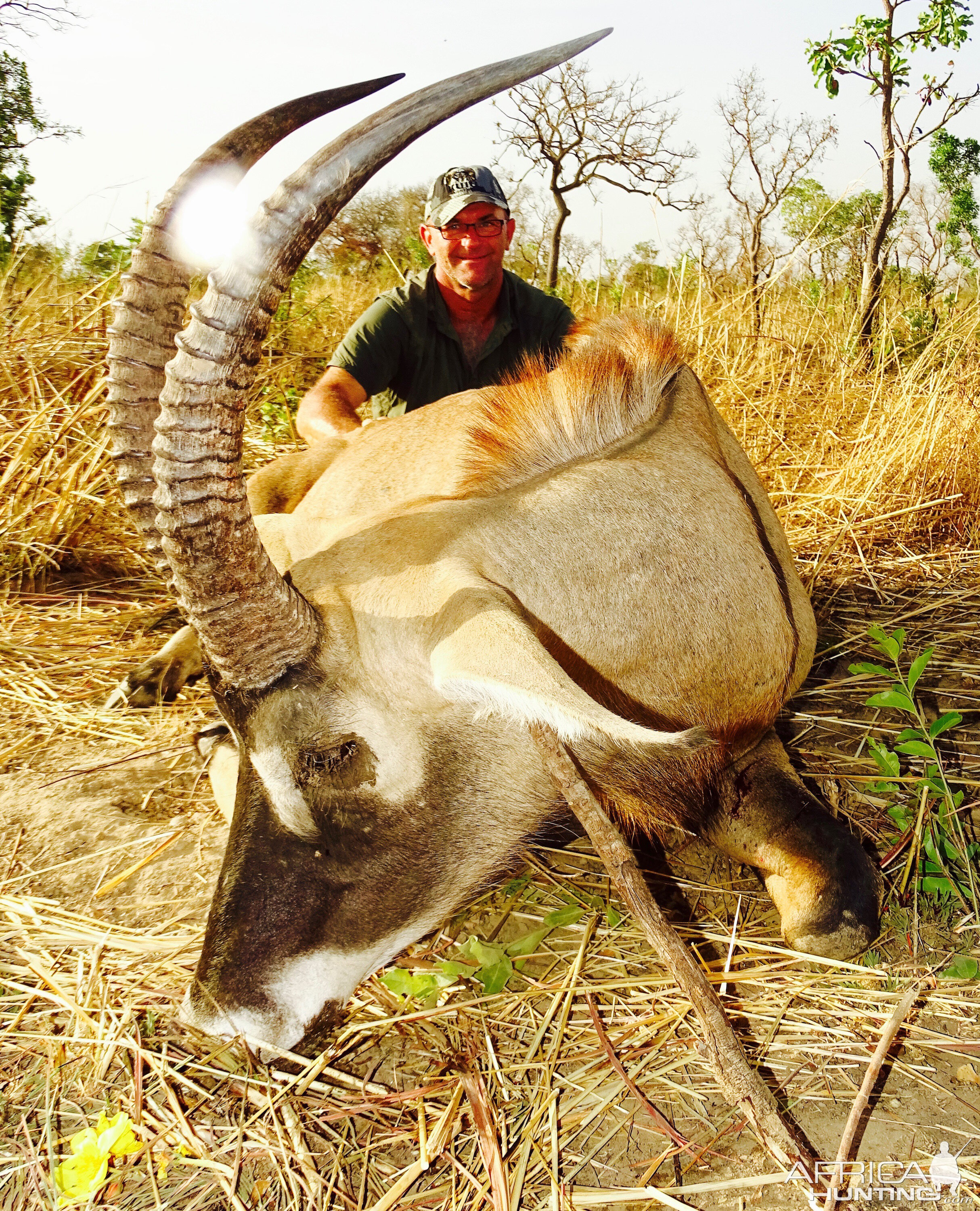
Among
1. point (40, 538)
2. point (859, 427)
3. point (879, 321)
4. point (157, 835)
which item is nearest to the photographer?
point (157, 835)

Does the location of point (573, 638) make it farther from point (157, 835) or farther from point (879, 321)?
point (879, 321)

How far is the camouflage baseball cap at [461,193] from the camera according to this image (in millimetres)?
5016

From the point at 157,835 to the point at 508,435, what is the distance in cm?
190

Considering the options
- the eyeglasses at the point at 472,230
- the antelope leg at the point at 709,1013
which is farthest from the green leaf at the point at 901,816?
the eyeglasses at the point at 472,230

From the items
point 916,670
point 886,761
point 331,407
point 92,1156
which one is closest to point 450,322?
point 331,407

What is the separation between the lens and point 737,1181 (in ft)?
6.18

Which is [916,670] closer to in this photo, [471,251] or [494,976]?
[494,976]

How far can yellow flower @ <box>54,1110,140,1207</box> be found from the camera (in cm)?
196

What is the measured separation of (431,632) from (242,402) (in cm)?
65

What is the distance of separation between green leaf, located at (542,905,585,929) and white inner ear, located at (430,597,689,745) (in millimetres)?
1027

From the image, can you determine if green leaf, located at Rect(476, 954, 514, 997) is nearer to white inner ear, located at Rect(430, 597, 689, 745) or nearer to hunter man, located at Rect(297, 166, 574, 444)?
white inner ear, located at Rect(430, 597, 689, 745)

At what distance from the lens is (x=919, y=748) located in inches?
111

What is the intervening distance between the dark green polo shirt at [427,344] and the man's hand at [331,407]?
0.11 m

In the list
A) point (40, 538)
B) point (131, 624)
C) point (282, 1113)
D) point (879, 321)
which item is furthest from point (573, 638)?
point (879, 321)
